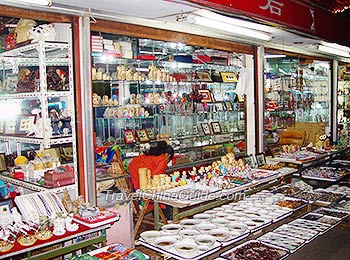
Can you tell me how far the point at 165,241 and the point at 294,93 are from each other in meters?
6.44

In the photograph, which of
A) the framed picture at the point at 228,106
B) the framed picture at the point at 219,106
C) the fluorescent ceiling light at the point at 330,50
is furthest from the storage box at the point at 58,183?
the fluorescent ceiling light at the point at 330,50

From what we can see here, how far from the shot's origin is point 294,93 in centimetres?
874

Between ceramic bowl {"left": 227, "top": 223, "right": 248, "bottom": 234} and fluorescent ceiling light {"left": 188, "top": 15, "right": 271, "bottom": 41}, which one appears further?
fluorescent ceiling light {"left": 188, "top": 15, "right": 271, "bottom": 41}

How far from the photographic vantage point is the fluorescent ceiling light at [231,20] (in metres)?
3.92

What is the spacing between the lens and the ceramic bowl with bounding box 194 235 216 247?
10.3 feet

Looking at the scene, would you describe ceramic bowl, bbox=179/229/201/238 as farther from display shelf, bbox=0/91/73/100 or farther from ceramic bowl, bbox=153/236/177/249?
display shelf, bbox=0/91/73/100

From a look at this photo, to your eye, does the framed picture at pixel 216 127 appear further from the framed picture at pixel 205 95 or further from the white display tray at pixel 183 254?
the white display tray at pixel 183 254

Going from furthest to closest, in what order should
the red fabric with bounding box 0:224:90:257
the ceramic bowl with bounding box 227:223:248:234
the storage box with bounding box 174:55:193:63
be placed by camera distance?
the storage box with bounding box 174:55:193:63 → the ceramic bowl with bounding box 227:223:248:234 → the red fabric with bounding box 0:224:90:257

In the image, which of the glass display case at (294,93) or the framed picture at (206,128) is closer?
the framed picture at (206,128)

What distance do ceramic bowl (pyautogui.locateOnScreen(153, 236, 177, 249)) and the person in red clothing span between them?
1.98m

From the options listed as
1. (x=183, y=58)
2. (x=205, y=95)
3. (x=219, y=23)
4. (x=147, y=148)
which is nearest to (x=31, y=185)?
(x=147, y=148)

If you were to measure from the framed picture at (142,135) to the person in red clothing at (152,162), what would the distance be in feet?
1.63

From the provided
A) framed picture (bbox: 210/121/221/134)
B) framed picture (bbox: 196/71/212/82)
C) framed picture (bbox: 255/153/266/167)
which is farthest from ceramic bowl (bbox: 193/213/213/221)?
framed picture (bbox: 196/71/212/82)

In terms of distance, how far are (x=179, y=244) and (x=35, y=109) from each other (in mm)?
2007
